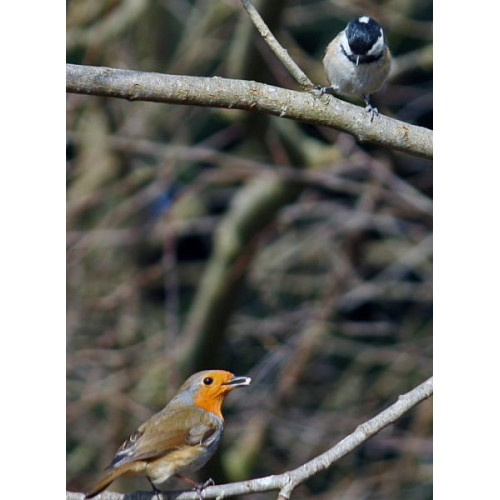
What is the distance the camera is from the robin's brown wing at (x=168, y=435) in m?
1.67

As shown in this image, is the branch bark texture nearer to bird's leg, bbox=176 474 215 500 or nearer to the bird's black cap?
the bird's black cap

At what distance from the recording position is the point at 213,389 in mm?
1755

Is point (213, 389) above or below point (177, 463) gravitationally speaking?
above

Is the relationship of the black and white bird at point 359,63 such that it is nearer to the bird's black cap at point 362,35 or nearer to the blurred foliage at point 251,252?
the bird's black cap at point 362,35

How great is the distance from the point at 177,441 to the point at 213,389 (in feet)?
0.46

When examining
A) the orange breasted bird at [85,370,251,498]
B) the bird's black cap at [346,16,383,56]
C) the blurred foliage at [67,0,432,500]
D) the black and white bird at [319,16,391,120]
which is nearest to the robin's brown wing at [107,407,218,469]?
the orange breasted bird at [85,370,251,498]

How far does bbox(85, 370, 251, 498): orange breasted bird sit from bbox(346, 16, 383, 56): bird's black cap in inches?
33.0

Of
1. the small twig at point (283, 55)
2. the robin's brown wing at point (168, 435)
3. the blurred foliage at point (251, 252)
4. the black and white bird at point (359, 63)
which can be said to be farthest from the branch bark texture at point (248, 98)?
the robin's brown wing at point (168, 435)

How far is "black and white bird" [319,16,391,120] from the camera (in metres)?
1.95

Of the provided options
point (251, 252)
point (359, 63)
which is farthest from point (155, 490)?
Answer: point (251, 252)

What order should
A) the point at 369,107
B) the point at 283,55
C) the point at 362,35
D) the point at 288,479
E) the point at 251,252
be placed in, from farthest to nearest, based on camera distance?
the point at 251,252
the point at 362,35
the point at 369,107
the point at 283,55
the point at 288,479

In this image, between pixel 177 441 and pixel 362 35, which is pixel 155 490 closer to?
pixel 177 441
